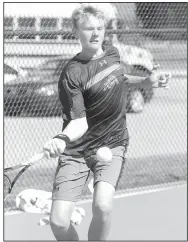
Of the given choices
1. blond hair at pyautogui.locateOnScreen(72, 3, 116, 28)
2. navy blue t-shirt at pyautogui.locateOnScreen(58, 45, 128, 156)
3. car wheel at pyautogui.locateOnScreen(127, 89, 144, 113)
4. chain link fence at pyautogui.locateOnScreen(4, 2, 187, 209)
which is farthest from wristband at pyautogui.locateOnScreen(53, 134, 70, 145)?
car wheel at pyautogui.locateOnScreen(127, 89, 144, 113)

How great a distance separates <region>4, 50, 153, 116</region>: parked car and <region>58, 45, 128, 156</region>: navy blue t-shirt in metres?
2.34

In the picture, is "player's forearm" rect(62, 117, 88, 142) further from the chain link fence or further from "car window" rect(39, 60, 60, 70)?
"car window" rect(39, 60, 60, 70)

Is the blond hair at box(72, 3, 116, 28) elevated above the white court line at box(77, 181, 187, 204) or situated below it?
above

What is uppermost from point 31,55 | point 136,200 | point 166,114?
point 31,55

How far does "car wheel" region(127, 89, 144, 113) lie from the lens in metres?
8.45

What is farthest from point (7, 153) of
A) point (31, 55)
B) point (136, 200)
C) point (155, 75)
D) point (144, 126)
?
point (155, 75)

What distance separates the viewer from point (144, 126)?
32.8ft

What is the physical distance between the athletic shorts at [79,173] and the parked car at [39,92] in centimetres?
244

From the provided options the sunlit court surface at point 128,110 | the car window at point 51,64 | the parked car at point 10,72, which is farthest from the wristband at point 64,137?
the car window at point 51,64

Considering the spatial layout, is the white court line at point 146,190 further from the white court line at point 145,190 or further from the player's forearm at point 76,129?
the player's forearm at point 76,129

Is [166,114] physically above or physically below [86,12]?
below

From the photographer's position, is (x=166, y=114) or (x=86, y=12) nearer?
(x=86, y=12)

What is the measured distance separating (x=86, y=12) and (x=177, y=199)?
9.74 ft

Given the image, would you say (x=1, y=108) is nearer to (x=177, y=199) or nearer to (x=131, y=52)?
(x=177, y=199)
